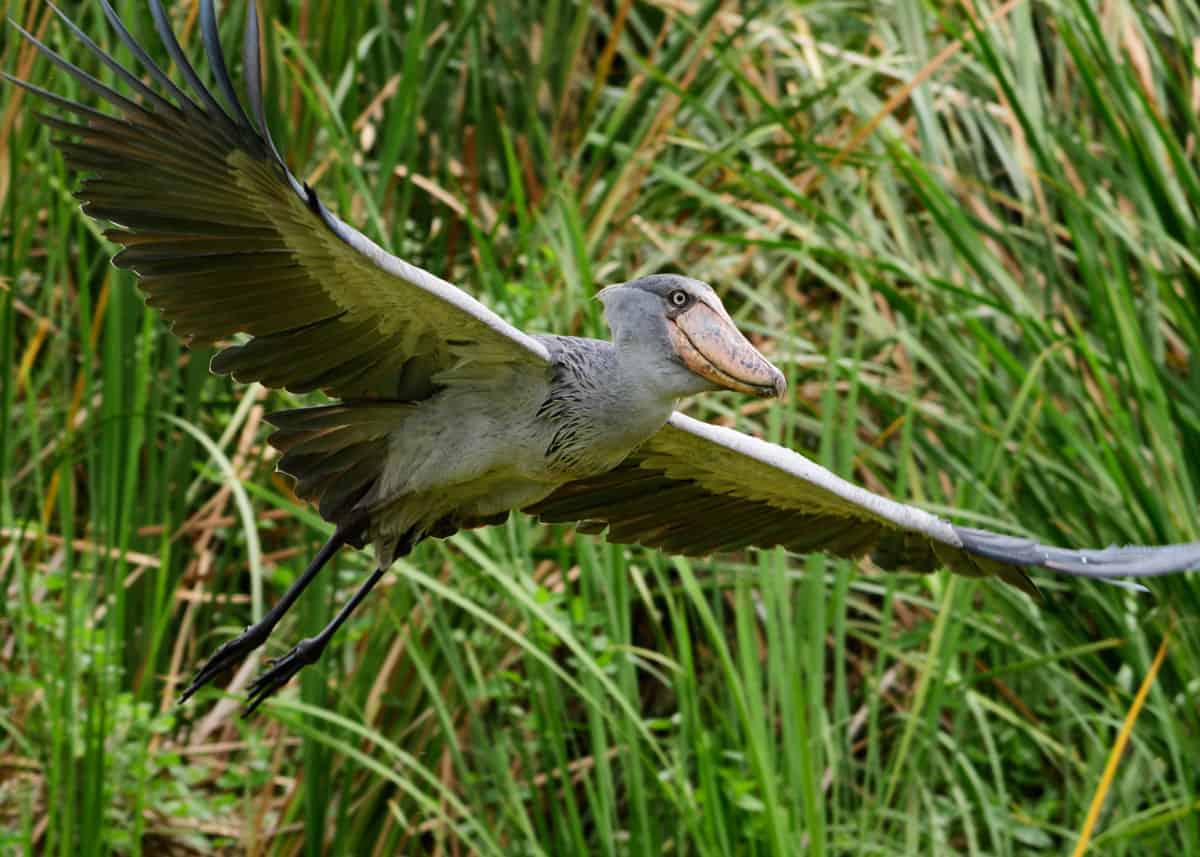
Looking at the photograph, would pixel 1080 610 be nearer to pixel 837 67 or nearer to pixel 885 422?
pixel 885 422

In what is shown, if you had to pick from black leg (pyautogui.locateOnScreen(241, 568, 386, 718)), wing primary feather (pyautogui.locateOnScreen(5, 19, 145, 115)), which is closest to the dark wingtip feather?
black leg (pyautogui.locateOnScreen(241, 568, 386, 718))

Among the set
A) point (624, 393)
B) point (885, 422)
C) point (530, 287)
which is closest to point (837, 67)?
point (885, 422)

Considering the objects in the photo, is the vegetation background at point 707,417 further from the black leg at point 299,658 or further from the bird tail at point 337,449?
the bird tail at point 337,449

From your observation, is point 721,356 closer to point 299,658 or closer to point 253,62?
point 253,62

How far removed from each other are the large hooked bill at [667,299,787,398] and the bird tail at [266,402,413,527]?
55 centimetres

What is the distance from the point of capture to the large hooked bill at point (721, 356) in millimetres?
3230

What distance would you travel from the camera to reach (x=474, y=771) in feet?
16.0

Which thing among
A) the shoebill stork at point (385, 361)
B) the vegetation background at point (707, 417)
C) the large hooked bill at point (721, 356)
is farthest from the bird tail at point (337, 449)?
the large hooked bill at point (721, 356)

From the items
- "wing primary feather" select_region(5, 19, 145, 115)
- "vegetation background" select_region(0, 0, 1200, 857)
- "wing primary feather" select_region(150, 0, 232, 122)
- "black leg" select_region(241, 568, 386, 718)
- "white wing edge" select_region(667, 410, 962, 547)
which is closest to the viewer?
"wing primary feather" select_region(5, 19, 145, 115)

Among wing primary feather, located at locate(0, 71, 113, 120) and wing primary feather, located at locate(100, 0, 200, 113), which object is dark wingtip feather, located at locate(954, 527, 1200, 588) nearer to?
wing primary feather, located at locate(100, 0, 200, 113)

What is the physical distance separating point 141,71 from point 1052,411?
7.59 ft

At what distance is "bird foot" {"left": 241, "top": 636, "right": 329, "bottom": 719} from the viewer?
3.85 m

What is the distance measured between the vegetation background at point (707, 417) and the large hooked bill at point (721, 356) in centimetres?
68

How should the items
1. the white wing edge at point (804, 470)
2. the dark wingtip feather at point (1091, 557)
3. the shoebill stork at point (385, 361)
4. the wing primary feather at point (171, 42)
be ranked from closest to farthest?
1. the wing primary feather at point (171, 42)
2. the shoebill stork at point (385, 361)
3. the dark wingtip feather at point (1091, 557)
4. the white wing edge at point (804, 470)
